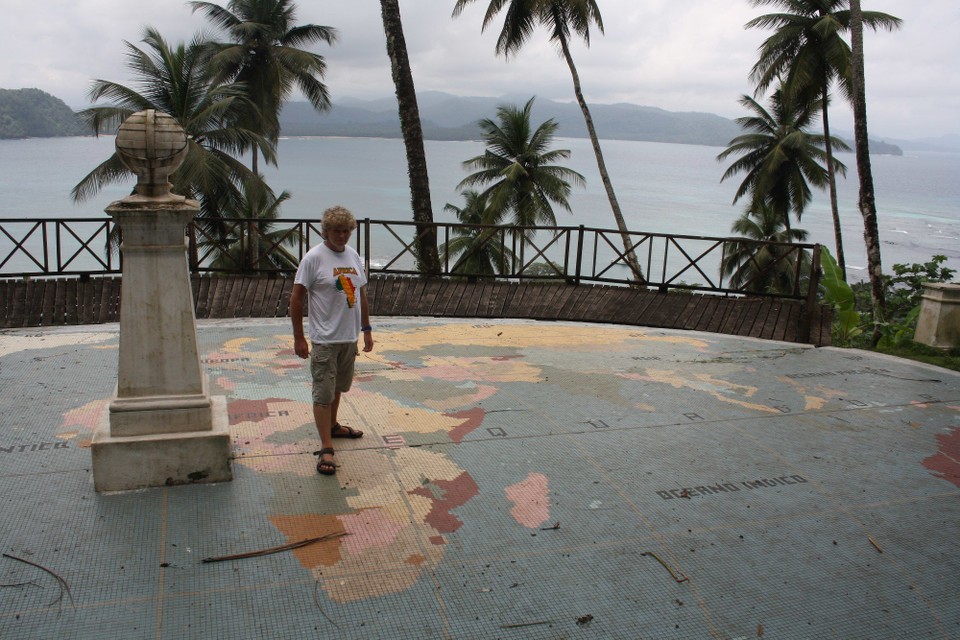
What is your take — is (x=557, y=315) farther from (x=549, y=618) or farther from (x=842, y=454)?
(x=549, y=618)

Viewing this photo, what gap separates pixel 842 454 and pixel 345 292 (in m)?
3.56

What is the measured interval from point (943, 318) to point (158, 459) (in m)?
8.96

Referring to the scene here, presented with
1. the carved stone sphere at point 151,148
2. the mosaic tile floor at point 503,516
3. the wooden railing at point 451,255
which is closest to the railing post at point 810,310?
the wooden railing at point 451,255

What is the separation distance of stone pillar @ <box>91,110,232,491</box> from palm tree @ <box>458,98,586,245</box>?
2674 centimetres

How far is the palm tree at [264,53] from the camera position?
31469 millimetres

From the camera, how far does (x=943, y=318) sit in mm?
9133

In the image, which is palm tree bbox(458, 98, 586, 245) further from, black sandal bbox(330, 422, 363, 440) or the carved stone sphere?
the carved stone sphere

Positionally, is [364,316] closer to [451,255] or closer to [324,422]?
[324,422]

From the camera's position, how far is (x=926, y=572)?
3.77 m

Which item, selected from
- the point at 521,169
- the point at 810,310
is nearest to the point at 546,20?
the point at 521,169

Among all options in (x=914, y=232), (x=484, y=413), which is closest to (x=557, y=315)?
(x=484, y=413)

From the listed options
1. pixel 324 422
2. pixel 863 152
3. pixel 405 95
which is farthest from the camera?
pixel 863 152

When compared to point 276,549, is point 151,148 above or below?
above

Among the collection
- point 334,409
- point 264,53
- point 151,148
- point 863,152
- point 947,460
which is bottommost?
point 947,460
